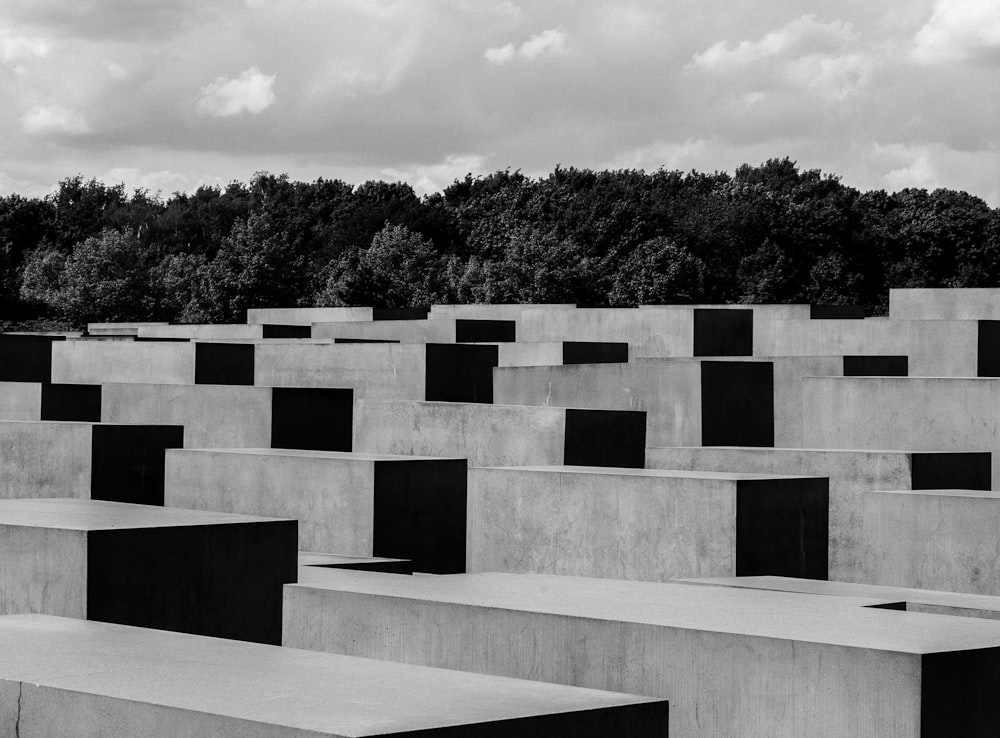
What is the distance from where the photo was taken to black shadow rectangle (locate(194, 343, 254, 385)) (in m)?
17.5

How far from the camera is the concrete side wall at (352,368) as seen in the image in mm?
15867

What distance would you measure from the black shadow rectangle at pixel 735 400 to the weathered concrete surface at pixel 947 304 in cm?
726

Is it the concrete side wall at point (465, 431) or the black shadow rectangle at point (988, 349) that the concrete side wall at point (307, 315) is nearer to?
the black shadow rectangle at point (988, 349)

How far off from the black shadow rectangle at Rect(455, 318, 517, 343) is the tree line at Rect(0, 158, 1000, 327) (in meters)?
14.0

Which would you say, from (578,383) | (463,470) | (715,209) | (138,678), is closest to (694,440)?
(578,383)

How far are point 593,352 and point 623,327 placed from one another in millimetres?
3824

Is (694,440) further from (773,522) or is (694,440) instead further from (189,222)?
(189,222)

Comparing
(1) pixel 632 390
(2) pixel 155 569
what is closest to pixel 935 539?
(1) pixel 632 390

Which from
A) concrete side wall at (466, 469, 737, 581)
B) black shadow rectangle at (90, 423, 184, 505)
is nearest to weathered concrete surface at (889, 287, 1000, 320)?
concrete side wall at (466, 469, 737, 581)

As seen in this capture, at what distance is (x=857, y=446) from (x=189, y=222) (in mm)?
57144

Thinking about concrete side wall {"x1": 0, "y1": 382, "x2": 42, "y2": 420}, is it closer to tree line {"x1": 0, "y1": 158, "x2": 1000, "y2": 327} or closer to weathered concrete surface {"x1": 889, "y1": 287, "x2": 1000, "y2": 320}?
weathered concrete surface {"x1": 889, "y1": 287, "x2": 1000, "y2": 320}

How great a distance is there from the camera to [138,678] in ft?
14.5

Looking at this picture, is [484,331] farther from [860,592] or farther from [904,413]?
[860,592]

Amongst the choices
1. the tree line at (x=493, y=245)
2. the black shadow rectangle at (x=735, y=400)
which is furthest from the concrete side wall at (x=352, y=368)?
the tree line at (x=493, y=245)
